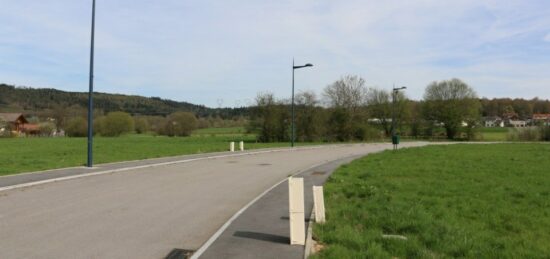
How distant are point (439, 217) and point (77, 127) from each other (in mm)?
90412

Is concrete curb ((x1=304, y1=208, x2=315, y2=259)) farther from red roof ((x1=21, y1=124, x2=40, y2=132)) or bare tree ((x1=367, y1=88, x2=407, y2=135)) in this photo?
red roof ((x1=21, y1=124, x2=40, y2=132))

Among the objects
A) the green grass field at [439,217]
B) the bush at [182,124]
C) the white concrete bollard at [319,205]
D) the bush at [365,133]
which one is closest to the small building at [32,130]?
the bush at [182,124]

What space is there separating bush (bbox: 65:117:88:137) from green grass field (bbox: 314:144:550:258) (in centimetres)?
8297

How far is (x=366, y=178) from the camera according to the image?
51.4 feet

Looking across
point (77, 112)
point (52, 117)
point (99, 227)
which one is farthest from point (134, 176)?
point (52, 117)

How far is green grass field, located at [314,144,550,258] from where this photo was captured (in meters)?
6.41

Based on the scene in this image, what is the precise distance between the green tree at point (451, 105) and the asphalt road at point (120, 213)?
59.1m

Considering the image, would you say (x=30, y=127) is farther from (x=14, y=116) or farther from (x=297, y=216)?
(x=297, y=216)

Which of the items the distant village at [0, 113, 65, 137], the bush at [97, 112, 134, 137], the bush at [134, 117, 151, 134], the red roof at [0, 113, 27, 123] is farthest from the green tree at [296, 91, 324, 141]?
the red roof at [0, 113, 27, 123]

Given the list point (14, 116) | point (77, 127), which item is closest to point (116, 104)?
point (14, 116)

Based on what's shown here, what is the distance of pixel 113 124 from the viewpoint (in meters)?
88.4

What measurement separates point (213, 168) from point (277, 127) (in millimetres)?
33254

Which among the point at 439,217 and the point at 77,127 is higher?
the point at 77,127

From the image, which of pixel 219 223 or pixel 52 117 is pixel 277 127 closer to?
pixel 219 223
